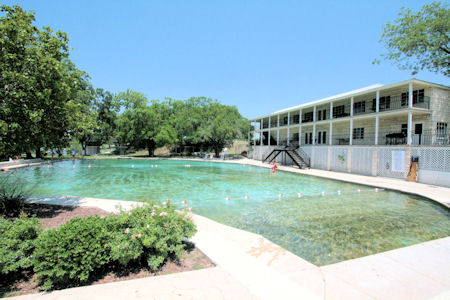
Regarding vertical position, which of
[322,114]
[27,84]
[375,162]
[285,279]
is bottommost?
[285,279]

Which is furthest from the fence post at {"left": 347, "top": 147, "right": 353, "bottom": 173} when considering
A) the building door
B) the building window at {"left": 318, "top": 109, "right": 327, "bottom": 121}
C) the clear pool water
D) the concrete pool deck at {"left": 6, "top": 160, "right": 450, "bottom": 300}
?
the concrete pool deck at {"left": 6, "top": 160, "right": 450, "bottom": 300}

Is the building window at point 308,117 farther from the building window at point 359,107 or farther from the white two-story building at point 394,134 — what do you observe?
the building window at point 359,107

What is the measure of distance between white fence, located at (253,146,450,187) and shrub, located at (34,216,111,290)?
17.1m

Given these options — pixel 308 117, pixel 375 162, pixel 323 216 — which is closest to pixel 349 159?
pixel 375 162

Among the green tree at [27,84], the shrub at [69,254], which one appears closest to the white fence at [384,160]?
the shrub at [69,254]

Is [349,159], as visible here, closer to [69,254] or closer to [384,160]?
[384,160]

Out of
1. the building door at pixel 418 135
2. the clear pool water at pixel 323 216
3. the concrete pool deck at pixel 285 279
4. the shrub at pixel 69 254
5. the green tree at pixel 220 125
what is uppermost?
the green tree at pixel 220 125

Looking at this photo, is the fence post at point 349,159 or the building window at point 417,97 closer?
the building window at point 417,97

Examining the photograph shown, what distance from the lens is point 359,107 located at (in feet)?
73.3

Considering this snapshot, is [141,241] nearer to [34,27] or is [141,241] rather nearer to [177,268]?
[177,268]

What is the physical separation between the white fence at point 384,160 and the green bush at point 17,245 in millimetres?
17894

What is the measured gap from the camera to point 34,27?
5.78 m

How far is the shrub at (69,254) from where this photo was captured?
2852 millimetres

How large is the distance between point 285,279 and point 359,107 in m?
23.2
